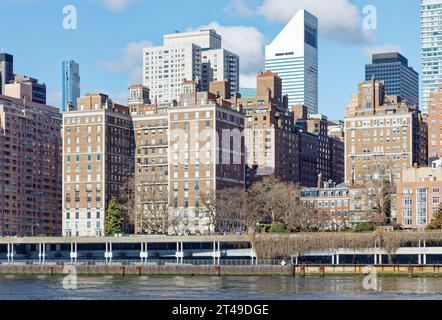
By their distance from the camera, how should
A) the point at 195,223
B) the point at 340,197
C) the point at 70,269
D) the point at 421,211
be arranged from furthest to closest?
the point at 340,197 < the point at 195,223 < the point at 421,211 < the point at 70,269

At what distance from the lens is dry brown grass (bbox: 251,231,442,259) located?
410ft

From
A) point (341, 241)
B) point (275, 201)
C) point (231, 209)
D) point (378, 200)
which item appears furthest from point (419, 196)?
point (341, 241)

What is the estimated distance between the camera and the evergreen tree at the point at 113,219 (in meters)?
174

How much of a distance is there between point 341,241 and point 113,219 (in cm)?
6066

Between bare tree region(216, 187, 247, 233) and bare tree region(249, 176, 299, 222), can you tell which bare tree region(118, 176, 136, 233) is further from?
bare tree region(249, 176, 299, 222)

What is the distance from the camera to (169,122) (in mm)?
187000

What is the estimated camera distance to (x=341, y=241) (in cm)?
12600

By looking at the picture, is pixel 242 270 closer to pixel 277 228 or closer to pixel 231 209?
pixel 277 228

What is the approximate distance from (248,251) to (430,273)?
35.8 m

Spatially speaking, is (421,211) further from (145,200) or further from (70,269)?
(70,269)

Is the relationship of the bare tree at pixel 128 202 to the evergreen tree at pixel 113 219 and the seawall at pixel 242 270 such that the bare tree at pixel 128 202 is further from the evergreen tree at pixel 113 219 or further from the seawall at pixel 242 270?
the seawall at pixel 242 270

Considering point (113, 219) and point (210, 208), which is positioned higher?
point (210, 208)
